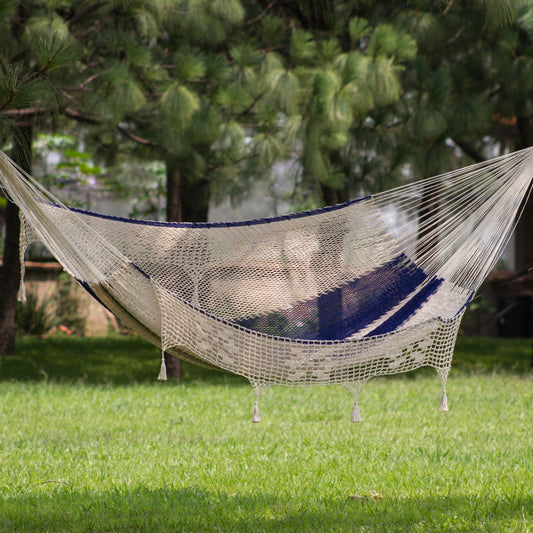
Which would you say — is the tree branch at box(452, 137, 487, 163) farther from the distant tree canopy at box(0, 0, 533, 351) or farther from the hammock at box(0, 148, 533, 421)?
the hammock at box(0, 148, 533, 421)

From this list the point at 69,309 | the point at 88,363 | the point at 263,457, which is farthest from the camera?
the point at 69,309

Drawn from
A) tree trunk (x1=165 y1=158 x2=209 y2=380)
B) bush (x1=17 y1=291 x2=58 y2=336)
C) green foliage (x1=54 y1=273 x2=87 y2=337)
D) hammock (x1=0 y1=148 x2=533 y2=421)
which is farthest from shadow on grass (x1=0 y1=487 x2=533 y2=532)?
green foliage (x1=54 y1=273 x2=87 y2=337)

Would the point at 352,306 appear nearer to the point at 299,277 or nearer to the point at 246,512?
the point at 299,277

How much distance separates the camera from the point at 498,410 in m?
4.37

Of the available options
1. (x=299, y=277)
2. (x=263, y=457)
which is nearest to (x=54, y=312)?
(x=263, y=457)

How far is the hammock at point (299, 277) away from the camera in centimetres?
252

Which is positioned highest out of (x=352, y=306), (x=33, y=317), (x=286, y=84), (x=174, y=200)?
(x=286, y=84)

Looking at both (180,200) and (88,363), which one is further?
(88,363)

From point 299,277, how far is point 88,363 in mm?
4004

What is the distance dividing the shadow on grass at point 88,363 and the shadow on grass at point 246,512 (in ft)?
9.75

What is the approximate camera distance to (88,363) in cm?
645

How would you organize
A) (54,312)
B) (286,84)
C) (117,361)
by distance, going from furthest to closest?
(54,312) < (117,361) < (286,84)

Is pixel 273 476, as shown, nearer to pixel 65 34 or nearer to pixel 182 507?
pixel 182 507

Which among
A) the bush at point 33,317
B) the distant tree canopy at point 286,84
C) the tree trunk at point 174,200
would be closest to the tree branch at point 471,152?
the distant tree canopy at point 286,84
